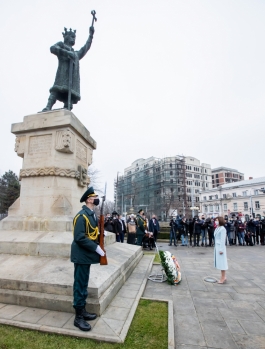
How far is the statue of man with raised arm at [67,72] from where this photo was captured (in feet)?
23.7

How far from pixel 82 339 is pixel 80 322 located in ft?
0.74

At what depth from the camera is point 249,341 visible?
3023mm

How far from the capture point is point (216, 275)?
658 centimetres

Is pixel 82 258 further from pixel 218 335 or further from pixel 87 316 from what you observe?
pixel 218 335

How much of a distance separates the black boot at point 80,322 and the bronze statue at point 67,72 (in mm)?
6054

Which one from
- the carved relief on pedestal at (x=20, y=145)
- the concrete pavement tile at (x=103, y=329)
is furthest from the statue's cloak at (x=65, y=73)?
the concrete pavement tile at (x=103, y=329)

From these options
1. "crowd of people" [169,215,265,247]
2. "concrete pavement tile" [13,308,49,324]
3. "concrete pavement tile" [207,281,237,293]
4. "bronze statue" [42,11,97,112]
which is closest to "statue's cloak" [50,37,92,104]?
"bronze statue" [42,11,97,112]

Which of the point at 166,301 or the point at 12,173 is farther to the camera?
the point at 12,173

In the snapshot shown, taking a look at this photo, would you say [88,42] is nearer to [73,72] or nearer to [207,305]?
[73,72]

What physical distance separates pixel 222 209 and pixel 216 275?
66.8 meters

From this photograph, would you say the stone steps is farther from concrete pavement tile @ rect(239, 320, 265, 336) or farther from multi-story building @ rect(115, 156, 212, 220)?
multi-story building @ rect(115, 156, 212, 220)

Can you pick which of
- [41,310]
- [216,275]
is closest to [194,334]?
[41,310]

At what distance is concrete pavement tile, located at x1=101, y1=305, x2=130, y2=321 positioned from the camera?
3403 millimetres

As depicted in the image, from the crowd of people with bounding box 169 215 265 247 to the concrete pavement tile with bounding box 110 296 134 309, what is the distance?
1119 cm
